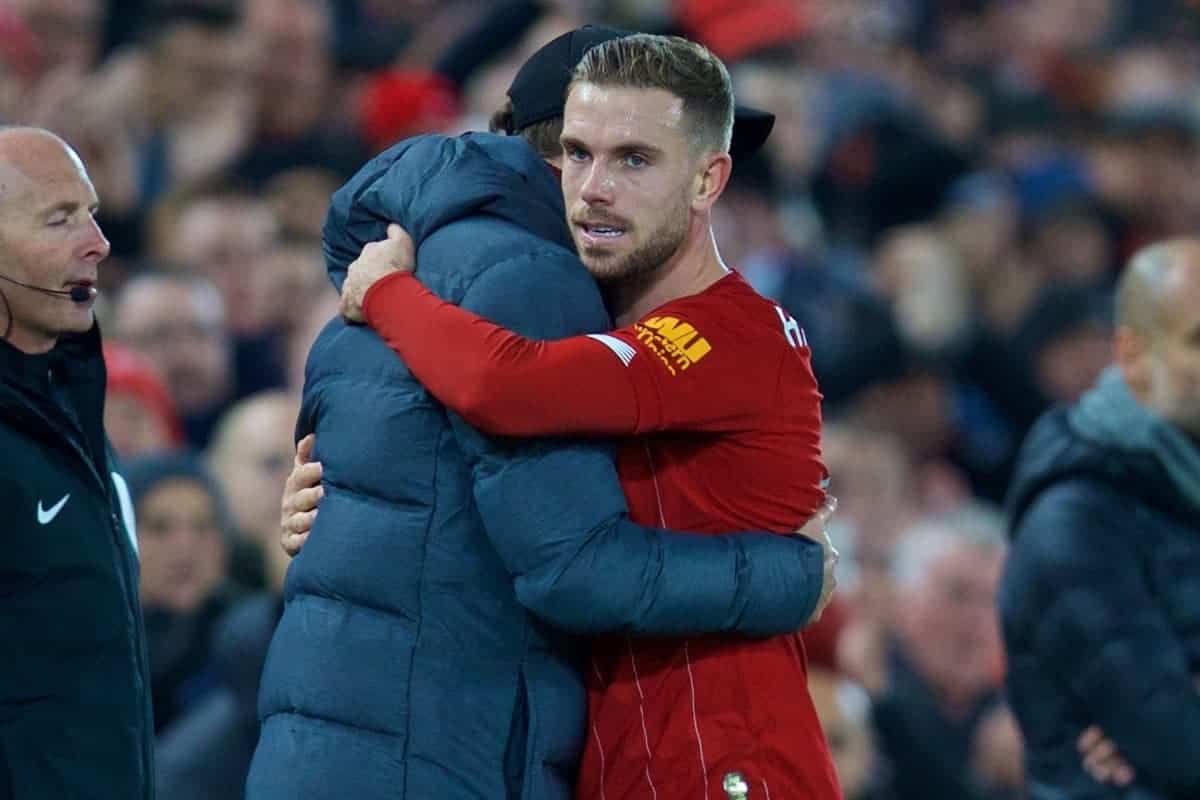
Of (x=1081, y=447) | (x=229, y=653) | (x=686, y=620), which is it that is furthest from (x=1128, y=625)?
(x=229, y=653)

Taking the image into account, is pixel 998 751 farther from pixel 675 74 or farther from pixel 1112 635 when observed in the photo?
pixel 675 74

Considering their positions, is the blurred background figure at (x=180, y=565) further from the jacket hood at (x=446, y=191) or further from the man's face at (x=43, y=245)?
the jacket hood at (x=446, y=191)

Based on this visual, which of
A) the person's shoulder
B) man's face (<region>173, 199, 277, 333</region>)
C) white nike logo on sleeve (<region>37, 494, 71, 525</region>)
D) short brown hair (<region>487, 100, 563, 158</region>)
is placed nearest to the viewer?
white nike logo on sleeve (<region>37, 494, 71, 525</region>)

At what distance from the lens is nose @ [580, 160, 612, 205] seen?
406 centimetres

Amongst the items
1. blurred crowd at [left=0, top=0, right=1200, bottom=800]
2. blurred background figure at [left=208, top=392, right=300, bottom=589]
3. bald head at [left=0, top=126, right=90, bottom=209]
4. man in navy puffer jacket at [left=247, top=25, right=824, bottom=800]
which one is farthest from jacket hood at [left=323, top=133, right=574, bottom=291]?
blurred background figure at [left=208, top=392, right=300, bottom=589]

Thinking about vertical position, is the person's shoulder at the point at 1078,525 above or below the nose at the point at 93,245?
below

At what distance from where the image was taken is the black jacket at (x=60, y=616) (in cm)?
409

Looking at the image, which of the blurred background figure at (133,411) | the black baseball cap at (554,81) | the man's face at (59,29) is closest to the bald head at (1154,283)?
the black baseball cap at (554,81)

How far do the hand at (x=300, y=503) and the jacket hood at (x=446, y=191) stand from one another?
1.09 feet

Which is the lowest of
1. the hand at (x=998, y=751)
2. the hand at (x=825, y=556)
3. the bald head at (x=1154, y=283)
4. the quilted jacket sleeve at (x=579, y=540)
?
the hand at (x=998, y=751)

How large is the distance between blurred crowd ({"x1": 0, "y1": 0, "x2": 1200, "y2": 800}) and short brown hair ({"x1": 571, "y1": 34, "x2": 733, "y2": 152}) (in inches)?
94.6

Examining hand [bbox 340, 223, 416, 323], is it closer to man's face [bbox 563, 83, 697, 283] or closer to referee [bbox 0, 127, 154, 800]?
man's face [bbox 563, 83, 697, 283]

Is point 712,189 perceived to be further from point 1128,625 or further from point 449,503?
point 1128,625

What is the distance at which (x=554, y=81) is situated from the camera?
4258 millimetres
